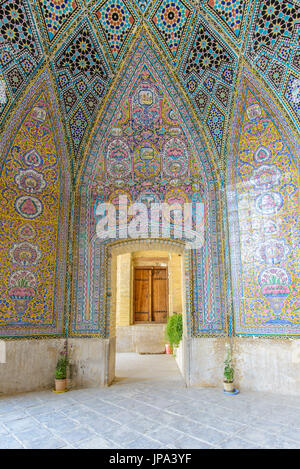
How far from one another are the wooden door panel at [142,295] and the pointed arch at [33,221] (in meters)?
5.90

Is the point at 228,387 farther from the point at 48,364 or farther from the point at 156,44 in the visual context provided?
the point at 156,44

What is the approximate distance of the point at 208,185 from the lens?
6.53m

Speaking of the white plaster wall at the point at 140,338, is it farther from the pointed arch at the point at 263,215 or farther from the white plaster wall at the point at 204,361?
the pointed arch at the point at 263,215

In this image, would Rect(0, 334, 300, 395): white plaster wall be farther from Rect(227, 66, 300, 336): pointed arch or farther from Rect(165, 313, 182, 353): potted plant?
Rect(165, 313, 182, 353): potted plant

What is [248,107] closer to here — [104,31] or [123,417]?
[104,31]

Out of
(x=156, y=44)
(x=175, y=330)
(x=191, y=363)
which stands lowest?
(x=191, y=363)

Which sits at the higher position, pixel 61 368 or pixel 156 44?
pixel 156 44

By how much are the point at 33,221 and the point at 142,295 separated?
662 cm

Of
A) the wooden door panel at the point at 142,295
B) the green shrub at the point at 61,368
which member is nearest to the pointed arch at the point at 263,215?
the green shrub at the point at 61,368

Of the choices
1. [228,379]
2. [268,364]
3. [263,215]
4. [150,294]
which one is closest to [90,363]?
[228,379]

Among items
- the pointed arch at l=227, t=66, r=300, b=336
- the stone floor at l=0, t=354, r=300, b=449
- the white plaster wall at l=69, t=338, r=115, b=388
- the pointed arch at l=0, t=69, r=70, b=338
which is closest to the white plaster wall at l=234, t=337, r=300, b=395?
the pointed arch at l=227, t=66, r=300, b=336

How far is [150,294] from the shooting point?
11.5m

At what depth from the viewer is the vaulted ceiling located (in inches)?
200
